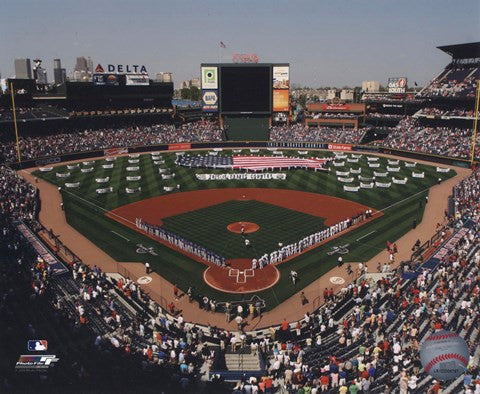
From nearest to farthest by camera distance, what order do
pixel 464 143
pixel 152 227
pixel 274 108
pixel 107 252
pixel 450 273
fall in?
pixel 450 273 < pixel 107 252 < pixel 152 227 < pixel 464 143 < pixel 274 108

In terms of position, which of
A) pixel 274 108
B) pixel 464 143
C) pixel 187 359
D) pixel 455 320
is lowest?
pixel 187 359

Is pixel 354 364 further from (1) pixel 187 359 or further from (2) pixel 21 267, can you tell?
(2) pixel 21 267

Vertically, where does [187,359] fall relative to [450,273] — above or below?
below

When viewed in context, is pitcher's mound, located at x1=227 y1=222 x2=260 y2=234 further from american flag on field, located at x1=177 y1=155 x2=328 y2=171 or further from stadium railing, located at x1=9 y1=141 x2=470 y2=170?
stadium railing, located at x1=9 y1=141 x2=470 y2=170

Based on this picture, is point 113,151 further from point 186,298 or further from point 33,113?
point 186,298

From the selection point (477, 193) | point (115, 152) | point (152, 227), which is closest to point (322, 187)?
point (477, 193)

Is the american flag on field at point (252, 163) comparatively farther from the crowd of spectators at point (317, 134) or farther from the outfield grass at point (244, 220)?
the crowd of spectators at point (317, 134)

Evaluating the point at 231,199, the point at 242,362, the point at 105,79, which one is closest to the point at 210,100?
the point at 105,79

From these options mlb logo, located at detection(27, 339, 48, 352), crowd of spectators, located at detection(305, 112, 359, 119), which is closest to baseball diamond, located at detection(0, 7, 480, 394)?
mlb logo, located at detection(27, 339, 48, 352)
